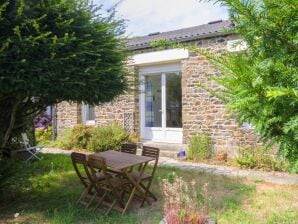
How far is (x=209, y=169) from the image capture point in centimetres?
819

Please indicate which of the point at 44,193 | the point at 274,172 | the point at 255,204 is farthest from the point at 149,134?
the point at 255,204

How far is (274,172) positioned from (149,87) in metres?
5.58

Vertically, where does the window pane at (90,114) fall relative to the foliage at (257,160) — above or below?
above

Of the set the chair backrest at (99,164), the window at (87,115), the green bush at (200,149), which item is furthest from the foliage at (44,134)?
the chair backrest at (99,164)

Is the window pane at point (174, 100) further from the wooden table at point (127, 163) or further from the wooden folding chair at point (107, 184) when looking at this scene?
the wooden folding chair at point (107, 184)

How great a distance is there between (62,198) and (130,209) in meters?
1.48

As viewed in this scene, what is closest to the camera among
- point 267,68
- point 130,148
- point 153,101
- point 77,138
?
point 267,68

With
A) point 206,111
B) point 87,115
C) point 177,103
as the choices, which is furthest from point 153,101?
point 87,115

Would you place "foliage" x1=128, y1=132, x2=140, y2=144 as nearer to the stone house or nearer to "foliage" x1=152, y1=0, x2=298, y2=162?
the stone house

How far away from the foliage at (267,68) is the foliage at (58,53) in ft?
9.90

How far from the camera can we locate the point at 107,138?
11297 millimetres

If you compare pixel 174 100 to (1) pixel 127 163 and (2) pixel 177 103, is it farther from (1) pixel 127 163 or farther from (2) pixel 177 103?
(1) pixel 127 163

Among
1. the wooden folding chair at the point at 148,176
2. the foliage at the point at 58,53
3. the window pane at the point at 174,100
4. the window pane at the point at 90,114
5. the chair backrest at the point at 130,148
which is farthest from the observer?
the window pane at the point at 90,114

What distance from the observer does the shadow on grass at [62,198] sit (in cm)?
485
